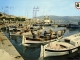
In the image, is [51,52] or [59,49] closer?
[51,52]

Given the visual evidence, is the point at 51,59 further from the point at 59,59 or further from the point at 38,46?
the point at 38,46

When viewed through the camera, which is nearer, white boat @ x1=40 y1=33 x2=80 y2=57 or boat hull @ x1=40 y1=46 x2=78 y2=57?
boat hull @ x1=40 y1=46 x2=78 y2=57

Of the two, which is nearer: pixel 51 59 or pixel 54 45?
pixel 51 59

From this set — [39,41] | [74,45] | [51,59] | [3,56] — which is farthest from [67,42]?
[3,56]

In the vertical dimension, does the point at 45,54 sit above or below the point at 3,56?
below

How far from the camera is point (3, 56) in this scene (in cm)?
1066

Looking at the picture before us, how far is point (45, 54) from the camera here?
2723cm

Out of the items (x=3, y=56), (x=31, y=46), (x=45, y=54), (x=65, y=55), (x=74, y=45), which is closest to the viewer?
(x=3, y=56)

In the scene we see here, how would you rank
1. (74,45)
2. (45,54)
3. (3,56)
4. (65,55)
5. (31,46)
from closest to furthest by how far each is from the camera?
(3,56), (45,54), (65,55), (74,45), (31,46)

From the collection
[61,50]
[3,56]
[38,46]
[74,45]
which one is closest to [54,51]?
[61,50]

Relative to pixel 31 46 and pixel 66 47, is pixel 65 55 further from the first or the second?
pixel 31 46

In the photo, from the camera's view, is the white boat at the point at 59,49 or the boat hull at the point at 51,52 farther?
the white boat at the point at 59,49

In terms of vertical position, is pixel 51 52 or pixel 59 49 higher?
pixel 59 49

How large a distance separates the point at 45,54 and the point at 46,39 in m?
14.6
